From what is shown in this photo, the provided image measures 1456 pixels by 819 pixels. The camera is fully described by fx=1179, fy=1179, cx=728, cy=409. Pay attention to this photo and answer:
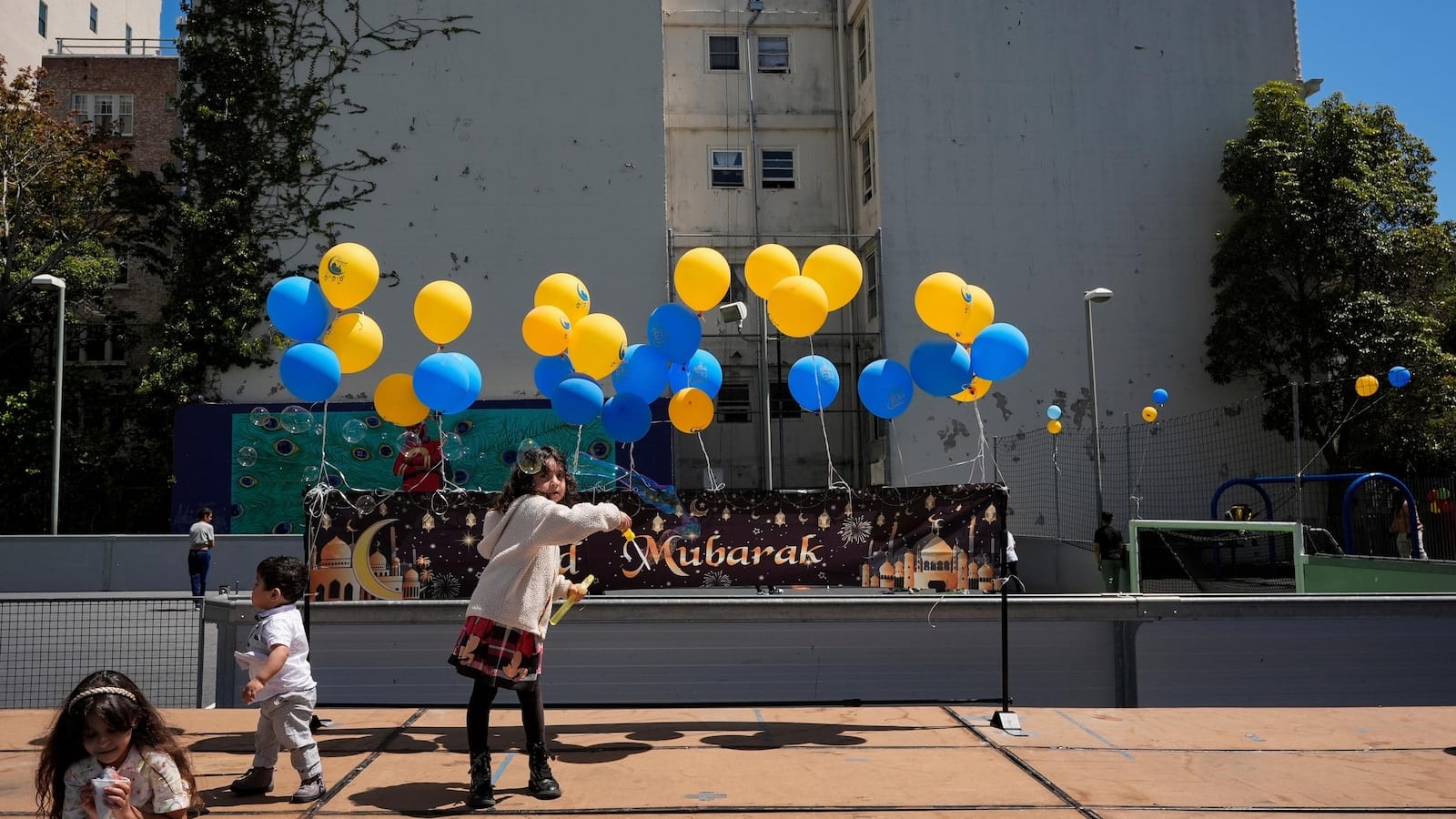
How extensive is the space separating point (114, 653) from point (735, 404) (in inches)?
747

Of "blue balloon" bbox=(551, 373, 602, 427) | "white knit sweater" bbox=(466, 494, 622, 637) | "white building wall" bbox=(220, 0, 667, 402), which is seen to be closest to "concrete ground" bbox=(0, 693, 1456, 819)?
"white knit sweater" bbox=(466, 494, 622, 637)

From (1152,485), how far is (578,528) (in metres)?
22.9

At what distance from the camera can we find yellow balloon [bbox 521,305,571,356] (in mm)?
12062

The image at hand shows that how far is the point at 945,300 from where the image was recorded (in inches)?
423

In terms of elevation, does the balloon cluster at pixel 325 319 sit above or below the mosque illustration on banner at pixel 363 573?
above

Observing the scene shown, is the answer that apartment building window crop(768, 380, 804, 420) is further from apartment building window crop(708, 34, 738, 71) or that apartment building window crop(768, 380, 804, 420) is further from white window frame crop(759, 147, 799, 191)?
apartment building window crop(708, 34, 738, 71)

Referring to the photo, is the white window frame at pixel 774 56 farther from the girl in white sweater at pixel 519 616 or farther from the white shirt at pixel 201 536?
the girl in white sweater at pixel 519 616

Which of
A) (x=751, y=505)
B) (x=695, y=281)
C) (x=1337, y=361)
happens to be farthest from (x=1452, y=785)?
(x=1337, y=361)

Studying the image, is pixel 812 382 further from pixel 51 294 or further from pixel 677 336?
pixel 51 294

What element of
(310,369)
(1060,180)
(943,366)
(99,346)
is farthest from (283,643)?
(99,346)

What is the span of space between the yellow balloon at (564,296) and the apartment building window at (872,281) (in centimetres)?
1562

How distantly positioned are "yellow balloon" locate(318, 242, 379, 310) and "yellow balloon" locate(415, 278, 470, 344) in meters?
1.21

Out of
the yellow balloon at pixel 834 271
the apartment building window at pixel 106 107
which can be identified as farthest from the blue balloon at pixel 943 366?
the apartment building window at pixel 106 107

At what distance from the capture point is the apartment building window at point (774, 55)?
2989 centimetres
